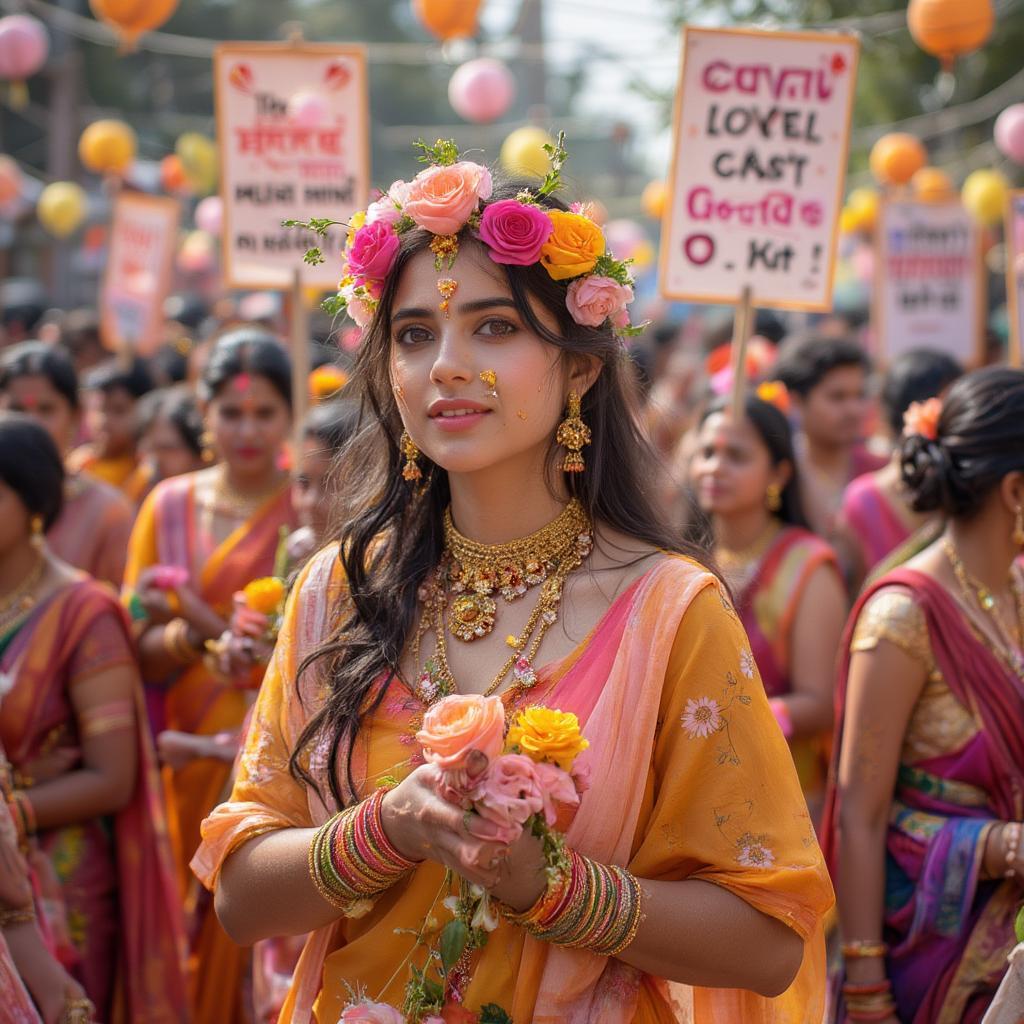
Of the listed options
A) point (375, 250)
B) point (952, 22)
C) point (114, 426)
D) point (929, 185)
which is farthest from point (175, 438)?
point (929, 185)

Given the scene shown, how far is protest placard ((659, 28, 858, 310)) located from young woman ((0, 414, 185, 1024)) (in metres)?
1.88

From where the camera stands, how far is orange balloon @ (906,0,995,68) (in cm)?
681

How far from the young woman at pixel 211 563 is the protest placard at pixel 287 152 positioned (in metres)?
0.34

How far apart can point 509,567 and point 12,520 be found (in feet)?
5.59

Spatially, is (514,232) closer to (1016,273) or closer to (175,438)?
(1016,273)

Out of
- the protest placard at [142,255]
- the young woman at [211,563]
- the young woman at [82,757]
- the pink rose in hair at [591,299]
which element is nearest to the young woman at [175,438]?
the young woman at [211,563]

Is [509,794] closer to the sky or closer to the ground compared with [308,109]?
closer to the ground

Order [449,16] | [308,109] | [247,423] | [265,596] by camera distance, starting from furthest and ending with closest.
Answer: [449,16] < [308,109] < [247,423] < [265,596]

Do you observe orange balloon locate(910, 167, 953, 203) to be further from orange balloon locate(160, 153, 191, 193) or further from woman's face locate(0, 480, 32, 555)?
woman's face locate(0, 480, 32, 555)

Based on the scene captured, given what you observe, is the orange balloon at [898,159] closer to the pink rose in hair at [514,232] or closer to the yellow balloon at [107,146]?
the yellow balloon at [107,146]

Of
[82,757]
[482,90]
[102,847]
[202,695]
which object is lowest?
[102,847]

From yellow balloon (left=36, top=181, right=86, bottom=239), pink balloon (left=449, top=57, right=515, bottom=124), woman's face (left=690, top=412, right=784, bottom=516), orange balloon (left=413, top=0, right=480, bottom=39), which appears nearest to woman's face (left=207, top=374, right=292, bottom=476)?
woman's face (left=690, top=412, right=784, bottom=516)

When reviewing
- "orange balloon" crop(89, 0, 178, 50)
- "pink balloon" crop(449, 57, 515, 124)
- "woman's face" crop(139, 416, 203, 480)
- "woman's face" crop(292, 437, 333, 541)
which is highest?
"orange balloon" crop(89, 0, 178, 50)

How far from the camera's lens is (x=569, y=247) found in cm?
215
